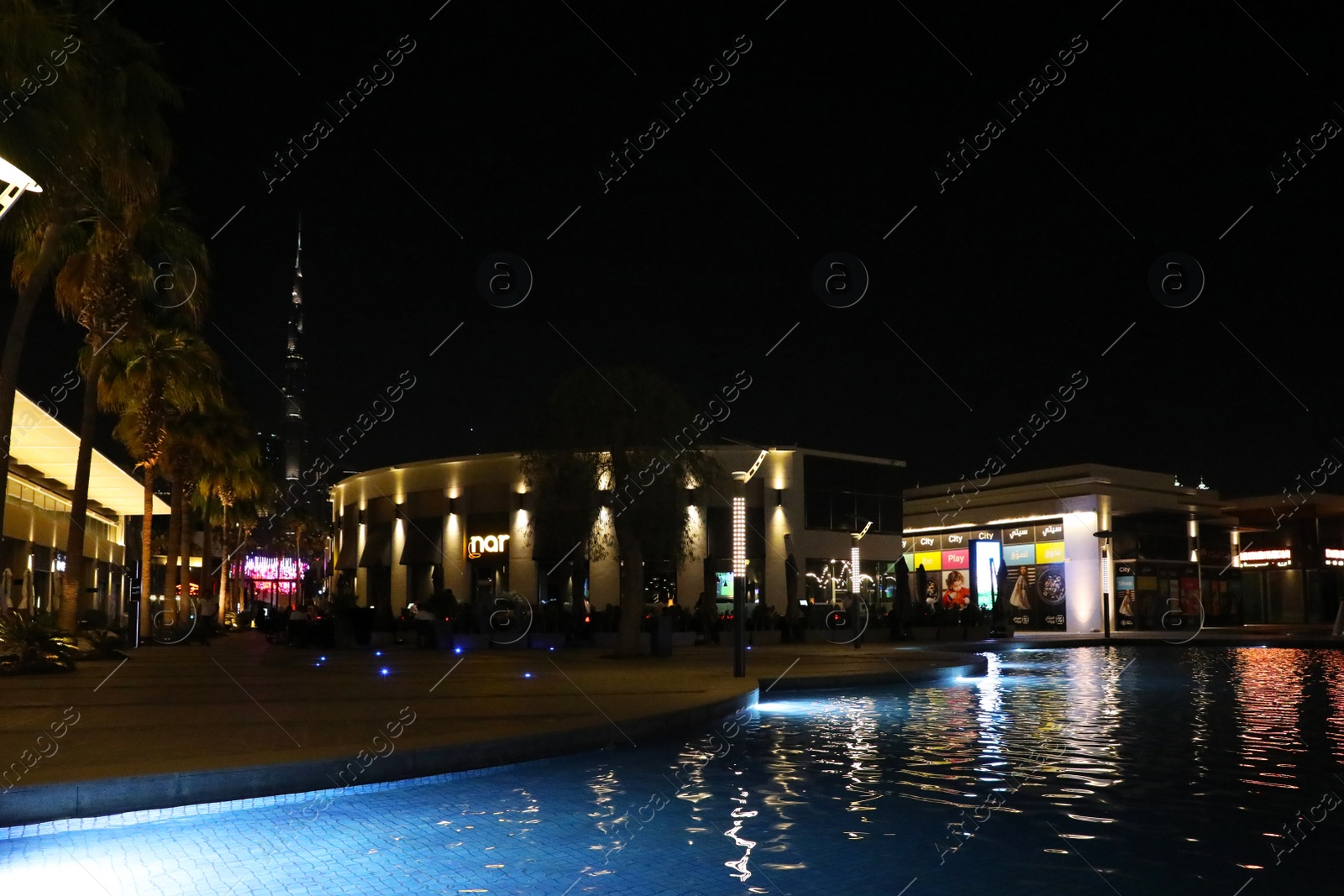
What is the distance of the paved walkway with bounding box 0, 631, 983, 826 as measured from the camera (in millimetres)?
8102

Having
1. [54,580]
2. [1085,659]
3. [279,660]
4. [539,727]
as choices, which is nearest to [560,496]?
[279,660]

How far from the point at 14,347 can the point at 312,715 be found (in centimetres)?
1244

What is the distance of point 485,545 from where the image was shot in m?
51.5

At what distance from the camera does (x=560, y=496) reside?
2673cm

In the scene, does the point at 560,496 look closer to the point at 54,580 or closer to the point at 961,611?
the point at 961,611

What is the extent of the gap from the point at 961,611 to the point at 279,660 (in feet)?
87.6

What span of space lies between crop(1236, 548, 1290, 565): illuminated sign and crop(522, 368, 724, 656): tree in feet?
154

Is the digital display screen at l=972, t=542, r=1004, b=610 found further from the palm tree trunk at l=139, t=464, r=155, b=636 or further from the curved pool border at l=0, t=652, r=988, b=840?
the curved pool border at l=0, t=652, r=988, b=840

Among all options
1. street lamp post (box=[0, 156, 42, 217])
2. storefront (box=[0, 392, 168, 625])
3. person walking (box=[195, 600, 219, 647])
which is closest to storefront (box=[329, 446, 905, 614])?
person walking (box=[195, 600, 219, 647])

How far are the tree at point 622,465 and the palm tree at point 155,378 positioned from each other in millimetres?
11395

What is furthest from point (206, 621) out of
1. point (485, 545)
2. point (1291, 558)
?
point (1291, 558)

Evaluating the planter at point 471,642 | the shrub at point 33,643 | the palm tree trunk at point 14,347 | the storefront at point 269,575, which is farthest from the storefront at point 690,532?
the storefront at point 269,575

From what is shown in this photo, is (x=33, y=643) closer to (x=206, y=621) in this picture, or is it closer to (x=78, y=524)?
(x=78, y=524)

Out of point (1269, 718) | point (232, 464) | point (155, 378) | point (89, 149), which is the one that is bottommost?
point (1269, 718)
